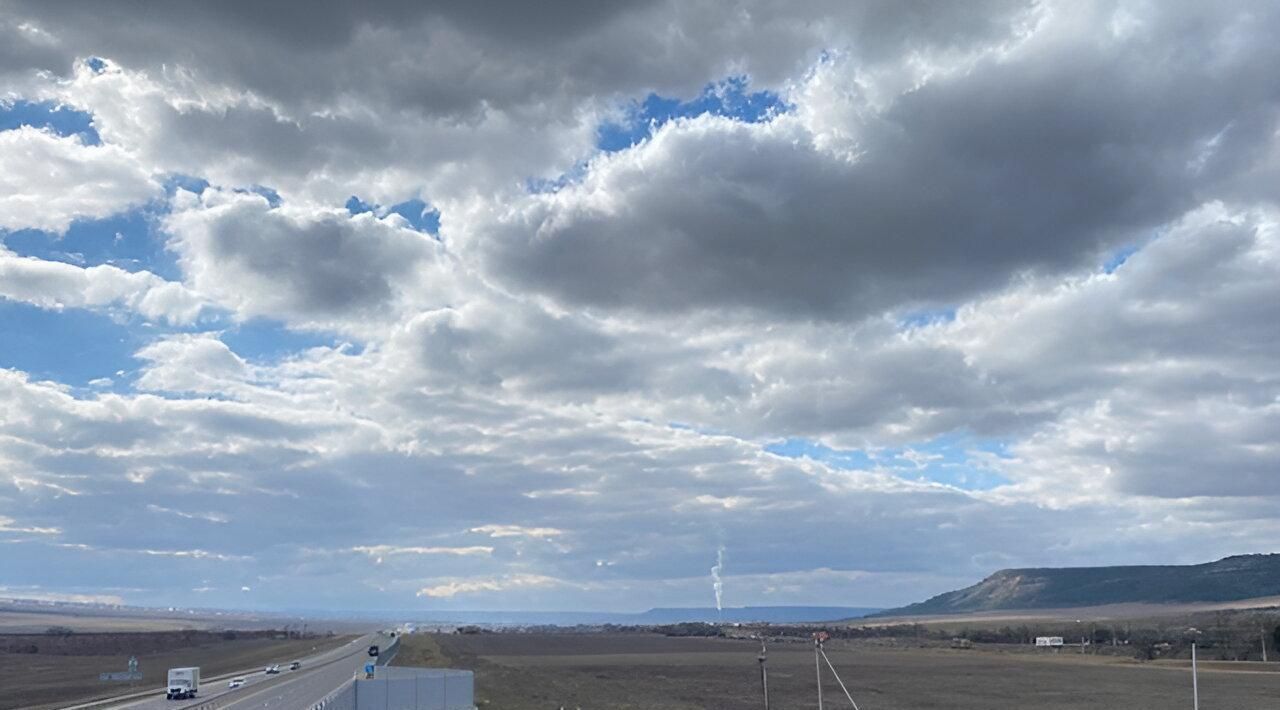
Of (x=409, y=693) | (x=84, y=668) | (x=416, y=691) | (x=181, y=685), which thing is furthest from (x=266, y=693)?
(x=84, y=668)

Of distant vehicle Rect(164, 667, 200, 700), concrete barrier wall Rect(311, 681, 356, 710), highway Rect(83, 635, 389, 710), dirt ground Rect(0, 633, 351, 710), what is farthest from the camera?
dirt ground Rect(0, 633, 351, 710)

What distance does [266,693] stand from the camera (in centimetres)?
8794

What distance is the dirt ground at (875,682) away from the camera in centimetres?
8562

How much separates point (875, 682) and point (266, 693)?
57.4 metres

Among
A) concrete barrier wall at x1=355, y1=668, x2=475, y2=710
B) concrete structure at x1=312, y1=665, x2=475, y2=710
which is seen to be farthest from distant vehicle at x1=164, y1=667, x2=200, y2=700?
concrete structure at x1=312, y1=665, x2=475, y2=710

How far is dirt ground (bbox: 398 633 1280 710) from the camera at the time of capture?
85.6 metres

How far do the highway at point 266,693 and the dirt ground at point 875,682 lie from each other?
1156 centimetres

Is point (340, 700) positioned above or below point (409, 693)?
above

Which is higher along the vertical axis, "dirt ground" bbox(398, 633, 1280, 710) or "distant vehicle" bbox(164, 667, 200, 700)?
"distant vehicle" bbox(164, 667, 200, 700)

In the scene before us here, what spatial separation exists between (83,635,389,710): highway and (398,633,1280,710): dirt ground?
11.6 meters

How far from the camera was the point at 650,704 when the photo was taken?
265 ft

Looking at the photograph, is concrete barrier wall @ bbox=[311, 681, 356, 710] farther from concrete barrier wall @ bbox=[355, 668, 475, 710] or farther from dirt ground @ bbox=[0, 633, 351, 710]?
dirt ground @ bbox=[0, 633, 351, 710]

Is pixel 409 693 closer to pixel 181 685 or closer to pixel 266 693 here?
pixel 266 693

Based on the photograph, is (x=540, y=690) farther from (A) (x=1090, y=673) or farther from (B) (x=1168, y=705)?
(A) (x=1090, y=673)
